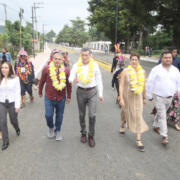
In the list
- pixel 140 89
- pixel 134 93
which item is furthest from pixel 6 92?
pixel 140 89

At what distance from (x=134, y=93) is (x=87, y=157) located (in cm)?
151

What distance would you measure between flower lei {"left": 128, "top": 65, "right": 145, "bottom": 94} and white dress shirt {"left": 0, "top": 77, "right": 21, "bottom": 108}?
2259 millimetres

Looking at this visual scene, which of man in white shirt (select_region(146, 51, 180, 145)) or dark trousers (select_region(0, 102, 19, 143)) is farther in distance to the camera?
man in white shirt (select_region(146, 51, 180, 145))

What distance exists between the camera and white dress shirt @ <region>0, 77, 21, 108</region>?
383cm

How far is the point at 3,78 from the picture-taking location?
3873mm

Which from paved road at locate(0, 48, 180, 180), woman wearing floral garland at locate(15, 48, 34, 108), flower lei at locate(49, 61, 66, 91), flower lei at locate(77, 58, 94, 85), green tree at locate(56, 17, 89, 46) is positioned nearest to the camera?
paved road at locate(0, 48, 180, 180)

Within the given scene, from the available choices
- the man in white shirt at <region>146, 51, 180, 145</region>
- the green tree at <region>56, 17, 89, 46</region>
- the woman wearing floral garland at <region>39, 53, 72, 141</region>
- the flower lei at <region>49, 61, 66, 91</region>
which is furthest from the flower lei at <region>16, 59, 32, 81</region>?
the green tree at <region>56, 17, 89, 46</region>

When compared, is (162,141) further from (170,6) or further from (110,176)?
(170,6)

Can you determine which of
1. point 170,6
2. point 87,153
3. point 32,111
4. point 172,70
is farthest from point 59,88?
point 170,6

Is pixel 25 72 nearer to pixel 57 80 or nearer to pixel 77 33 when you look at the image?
pixel 57 80

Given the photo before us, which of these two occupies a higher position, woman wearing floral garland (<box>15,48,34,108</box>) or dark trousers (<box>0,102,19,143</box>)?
woman wearing floral garland (<box>15,48,34,108</box>)

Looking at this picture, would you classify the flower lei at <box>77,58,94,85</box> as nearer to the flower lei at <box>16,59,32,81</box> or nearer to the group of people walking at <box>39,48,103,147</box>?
the group of people walking at <box>39,48,103,147</box>

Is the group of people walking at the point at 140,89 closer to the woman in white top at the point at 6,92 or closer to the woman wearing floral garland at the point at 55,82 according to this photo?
the woman wearing floral garland at the point at 55,82

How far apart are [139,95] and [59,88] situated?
5.18 feet
